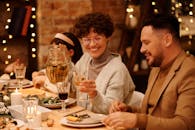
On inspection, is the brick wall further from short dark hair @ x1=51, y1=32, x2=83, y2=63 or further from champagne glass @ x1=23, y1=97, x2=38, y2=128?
champagne glass @ x1=23, y1=97, x2=38, y2=128

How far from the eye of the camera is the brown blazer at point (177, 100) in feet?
6.30

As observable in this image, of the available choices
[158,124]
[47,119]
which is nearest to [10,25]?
[47,119]

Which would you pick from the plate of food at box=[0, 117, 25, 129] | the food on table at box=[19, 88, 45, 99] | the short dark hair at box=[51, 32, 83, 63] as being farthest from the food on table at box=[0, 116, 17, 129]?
the short dark hair at box=[51, 32, 83, 63]

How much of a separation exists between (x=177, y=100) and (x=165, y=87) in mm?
101

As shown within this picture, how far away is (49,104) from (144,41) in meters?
0.70

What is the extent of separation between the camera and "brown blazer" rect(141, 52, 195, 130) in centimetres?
192

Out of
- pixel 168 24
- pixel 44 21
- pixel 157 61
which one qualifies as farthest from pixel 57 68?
pixel 44 21

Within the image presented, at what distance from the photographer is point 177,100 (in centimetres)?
205

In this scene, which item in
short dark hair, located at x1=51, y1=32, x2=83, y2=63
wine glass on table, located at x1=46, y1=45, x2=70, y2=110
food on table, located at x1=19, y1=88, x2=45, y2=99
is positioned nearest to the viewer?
wine glass on table, located at x1=46, y1=45, x2=70, y2=110

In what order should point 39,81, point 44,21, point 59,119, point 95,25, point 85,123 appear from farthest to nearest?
point 44,21 < point 39,81 < point 95,25 < point 59,119 < point 85,123

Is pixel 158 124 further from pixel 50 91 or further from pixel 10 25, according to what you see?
pixel 10 25

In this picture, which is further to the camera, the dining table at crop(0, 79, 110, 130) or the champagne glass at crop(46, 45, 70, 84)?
the champagne glass at crop(46, 45, 70, 84)

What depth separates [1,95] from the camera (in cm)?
261

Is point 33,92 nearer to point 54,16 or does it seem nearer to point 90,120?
point 90,120
